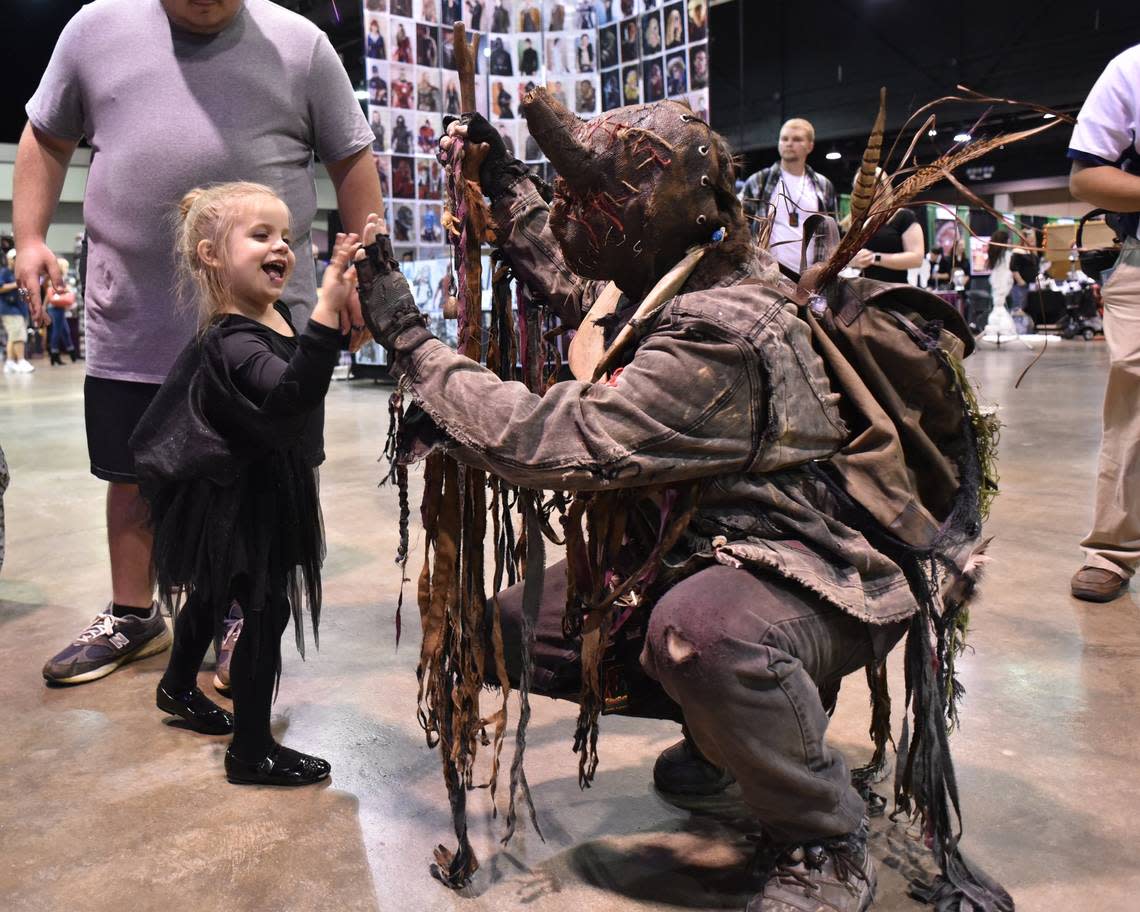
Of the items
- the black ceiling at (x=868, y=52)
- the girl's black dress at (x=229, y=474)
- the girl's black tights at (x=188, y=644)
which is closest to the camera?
the girl's black dress at (x=229, y=474)

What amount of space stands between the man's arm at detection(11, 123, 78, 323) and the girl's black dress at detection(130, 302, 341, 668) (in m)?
0.73

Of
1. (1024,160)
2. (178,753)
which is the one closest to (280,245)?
(178,753)

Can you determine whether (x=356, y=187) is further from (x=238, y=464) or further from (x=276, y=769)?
(x=276, y=769)

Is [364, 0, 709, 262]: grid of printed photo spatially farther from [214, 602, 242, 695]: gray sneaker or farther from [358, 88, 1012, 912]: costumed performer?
[358, 88, 1012, 912]: costumed performer

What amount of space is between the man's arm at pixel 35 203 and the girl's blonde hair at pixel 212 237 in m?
0.62

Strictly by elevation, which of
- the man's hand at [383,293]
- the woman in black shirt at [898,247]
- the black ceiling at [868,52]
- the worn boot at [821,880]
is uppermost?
the black ceiling at [868,52]

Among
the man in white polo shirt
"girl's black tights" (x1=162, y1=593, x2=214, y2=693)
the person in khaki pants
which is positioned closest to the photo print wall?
the man in white polo shirt

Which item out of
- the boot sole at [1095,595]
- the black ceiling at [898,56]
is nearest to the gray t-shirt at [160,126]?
the boot sole at [1095,595]

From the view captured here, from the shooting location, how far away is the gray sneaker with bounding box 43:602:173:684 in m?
2.31

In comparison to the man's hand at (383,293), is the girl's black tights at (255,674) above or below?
below

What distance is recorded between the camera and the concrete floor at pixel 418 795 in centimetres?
148

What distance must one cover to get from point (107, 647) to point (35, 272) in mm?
900

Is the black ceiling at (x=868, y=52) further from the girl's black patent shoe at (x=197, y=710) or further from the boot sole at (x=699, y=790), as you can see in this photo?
the boot sole at (x=699, y=790)

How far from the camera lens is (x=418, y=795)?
1.78m
